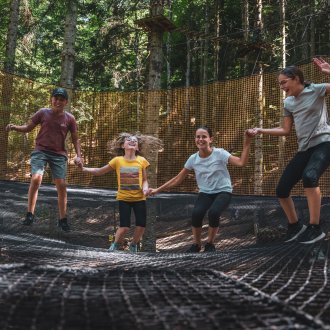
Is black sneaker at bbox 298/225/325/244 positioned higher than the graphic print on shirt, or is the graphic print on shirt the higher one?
the graphic print on shirt

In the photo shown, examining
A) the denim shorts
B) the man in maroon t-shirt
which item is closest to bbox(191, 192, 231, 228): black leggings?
the man in maroon t-shirt

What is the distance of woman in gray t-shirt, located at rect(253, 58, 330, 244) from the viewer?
2.87m

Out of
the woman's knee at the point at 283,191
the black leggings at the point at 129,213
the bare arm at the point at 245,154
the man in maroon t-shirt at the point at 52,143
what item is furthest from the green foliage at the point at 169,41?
the woman's knee at the point at 283,191

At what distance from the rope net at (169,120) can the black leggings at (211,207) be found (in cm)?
231

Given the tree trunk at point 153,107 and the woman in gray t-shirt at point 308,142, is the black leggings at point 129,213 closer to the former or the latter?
the woman in gray t-shirt at point 308,142

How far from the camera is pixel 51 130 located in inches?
156

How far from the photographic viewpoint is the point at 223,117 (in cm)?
645

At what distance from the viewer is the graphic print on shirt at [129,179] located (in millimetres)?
4023

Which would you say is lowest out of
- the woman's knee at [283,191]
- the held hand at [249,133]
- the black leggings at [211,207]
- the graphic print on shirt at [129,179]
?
the black leggings at [211,207]

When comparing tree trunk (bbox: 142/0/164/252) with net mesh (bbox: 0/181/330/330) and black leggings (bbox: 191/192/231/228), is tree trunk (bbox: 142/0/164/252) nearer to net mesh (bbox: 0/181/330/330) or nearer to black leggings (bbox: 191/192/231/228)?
black leggings (bbox: 191/192/231/228)

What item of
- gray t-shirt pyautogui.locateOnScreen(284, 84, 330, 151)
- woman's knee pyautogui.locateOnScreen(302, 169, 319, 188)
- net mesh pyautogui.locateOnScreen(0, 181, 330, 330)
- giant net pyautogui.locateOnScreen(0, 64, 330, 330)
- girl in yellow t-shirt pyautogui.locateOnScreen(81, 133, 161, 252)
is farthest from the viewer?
girl in yellow t-shirt pyautogui.locateOnScreen(81, 133, 161, 252)

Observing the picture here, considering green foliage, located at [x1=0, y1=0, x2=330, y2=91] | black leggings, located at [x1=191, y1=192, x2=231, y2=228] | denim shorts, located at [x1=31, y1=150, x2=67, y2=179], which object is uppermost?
green foliage, located at [x1=0, y1=0, x2=330, y2=91]

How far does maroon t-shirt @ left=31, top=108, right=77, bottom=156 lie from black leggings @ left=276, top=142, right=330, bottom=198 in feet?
6.39

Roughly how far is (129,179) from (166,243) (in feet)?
13.1
